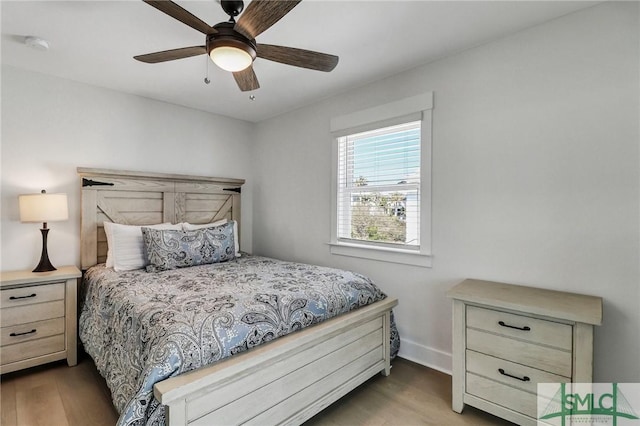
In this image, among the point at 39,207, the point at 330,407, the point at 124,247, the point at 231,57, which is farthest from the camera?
the point at 124,247

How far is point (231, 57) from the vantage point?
1666mm

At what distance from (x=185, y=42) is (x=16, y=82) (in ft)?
5.58

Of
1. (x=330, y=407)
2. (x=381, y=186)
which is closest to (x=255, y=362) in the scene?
(x=330, y=407)

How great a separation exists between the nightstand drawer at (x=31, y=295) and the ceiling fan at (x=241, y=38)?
1.99m

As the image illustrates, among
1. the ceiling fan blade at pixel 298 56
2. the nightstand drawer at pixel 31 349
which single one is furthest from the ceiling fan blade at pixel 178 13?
the nightstand drawer at pixel 31 349

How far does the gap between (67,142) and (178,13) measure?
230cm

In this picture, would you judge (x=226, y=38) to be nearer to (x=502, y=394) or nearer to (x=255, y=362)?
(x=255, y=362)

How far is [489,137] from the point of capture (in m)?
2.29

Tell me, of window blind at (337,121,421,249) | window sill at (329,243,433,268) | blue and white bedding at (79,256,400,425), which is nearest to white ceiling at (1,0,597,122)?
window blind at (337,121,421,249)

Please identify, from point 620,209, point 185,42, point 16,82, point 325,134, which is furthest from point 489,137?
point 16,82

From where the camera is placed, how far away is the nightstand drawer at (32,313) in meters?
2.35

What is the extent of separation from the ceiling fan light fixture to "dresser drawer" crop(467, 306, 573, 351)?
6.48 ft

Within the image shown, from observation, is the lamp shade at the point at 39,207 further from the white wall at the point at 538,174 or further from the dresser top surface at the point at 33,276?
the white wall at the point at 538,174

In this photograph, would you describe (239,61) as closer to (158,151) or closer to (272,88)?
(272,88)
